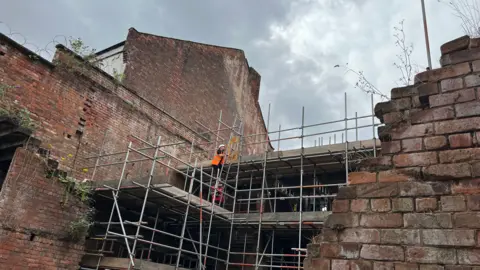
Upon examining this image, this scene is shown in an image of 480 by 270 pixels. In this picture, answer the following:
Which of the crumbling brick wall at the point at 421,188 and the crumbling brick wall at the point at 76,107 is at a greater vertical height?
the crumbling brick wall at the point at 76,107

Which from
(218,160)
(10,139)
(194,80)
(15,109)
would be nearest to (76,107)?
(15,109)

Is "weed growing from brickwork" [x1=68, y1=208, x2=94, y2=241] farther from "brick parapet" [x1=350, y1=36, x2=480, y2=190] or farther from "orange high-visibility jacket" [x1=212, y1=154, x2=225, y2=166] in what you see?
"brick parapet" [x1=350, y1=36, x2=480, y2=190]

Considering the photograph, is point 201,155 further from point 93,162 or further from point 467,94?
point 467,94

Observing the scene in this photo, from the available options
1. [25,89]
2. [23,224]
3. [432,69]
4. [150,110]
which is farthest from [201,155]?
[432,69]

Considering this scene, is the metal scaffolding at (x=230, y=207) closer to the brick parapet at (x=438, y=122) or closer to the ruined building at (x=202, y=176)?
the ruined building at (x=202, y=176)

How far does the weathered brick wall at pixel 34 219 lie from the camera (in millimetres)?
7367

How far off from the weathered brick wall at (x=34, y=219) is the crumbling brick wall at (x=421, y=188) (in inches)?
252

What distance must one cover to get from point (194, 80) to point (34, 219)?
386 inches

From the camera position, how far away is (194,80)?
53.9 ft

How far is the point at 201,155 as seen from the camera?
48.3 ft

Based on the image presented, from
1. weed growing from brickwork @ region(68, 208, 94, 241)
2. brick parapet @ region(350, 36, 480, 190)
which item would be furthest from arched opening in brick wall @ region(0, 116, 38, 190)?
brick parapet @ region(350, 36, 480, 190)

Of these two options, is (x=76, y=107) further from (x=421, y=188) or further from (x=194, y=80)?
(x=421, y=188)

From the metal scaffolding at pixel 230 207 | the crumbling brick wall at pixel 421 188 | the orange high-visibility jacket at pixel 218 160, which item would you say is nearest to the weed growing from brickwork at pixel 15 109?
the metal scaffolding at pixel 230 207

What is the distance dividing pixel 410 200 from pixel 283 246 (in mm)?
8097
